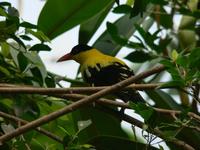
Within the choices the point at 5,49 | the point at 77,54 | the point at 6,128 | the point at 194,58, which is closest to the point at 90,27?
the point at 77,54

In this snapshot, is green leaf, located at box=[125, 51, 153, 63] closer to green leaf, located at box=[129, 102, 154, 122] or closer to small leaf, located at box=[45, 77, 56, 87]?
small leaf, located at box=[45, 77, 56, 87]

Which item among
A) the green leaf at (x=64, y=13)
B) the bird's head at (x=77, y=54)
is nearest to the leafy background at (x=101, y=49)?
the green leaf at (x=64, y=13)

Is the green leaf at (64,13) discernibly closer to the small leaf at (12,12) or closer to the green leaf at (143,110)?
the small leaf at (12,12)

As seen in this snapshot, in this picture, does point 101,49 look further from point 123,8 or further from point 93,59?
point 123,8

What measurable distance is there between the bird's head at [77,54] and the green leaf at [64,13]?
84 centimetres

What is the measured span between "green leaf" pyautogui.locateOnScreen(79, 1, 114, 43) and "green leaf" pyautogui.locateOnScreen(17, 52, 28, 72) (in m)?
0.93

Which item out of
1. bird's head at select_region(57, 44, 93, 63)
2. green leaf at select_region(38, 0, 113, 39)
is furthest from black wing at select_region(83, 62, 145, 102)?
bird's head at select_region(57, 44, 93, 63)

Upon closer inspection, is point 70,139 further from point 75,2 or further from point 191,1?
point 191,1

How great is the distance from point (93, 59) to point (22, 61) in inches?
53.2

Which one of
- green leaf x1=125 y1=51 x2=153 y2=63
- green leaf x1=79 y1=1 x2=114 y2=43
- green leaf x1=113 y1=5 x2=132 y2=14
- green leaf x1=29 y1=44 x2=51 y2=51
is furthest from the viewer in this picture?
green leaf x1=79 y1=1 x2=114 y2=43

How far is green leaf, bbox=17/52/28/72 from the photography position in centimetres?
244

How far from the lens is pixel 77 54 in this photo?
414cm

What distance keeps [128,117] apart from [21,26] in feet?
1.67

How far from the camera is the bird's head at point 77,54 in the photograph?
4041 millimetres
